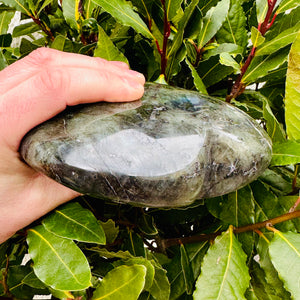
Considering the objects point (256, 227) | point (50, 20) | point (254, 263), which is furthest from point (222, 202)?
point (50, 20)

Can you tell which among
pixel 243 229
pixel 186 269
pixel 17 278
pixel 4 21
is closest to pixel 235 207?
pixel 243 229

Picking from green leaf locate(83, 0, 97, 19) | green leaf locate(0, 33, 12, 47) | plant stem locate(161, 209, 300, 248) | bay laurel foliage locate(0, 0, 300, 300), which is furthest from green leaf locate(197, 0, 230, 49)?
green leaf locate(0, 33, 12, 47)

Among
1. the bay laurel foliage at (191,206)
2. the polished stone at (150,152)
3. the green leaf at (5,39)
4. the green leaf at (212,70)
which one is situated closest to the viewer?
the polished stone at (150,152)

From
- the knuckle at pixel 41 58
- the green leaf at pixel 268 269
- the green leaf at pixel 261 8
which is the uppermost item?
the green leaf at pixel 261 8

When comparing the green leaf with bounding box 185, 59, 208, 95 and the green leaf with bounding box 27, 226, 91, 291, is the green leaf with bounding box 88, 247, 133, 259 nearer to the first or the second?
the green leaf with bounding box 27, 226, 91, 291

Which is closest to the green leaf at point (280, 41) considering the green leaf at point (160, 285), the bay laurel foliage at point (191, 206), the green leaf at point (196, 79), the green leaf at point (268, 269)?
the bay laurel foliage at point (191, 206)

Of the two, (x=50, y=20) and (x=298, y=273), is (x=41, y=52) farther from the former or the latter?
(x=298, y=273)

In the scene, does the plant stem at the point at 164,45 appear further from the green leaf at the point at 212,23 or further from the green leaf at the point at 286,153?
the green leaf at the point at 286,153
